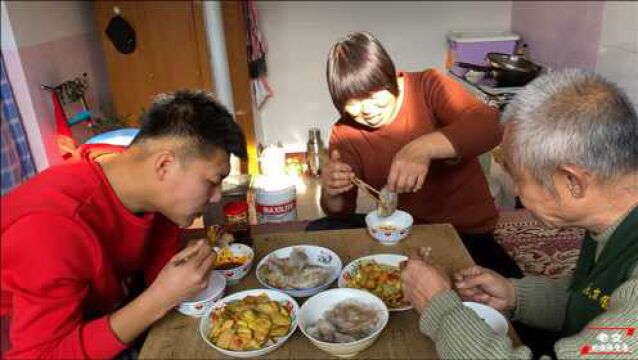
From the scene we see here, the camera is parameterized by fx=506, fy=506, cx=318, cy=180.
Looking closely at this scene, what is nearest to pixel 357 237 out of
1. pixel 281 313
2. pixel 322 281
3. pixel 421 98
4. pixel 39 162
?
pixel 322 281

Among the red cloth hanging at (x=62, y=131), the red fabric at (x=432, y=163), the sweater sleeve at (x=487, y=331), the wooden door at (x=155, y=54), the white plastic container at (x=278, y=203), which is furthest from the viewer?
the wooden door at (x=155, y=54)

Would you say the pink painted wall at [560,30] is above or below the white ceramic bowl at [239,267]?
above

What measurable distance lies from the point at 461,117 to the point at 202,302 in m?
0.99

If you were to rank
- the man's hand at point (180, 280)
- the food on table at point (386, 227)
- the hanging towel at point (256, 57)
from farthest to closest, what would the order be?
the hanging towel at point (256, 57)
the food on table at point (386, 227)
the man's hand at point (180, 280)

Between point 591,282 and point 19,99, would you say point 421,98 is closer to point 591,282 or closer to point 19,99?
point 591,282

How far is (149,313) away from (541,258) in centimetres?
199

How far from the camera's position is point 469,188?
70.4 inches

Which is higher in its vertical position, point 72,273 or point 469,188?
point 72,273

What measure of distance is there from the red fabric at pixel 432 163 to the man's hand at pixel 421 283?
0.77 meters

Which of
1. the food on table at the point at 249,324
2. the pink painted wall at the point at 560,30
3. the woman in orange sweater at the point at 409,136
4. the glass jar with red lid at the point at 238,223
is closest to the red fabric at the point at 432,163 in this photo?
the woman in orange sweater at the point at 409,136

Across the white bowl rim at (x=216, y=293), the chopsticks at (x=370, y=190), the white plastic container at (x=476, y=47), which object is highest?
the white plastic container at (x=476, y=47)

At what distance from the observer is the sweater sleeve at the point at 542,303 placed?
46.9 inches

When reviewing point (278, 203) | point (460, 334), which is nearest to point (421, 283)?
point (460, 334)

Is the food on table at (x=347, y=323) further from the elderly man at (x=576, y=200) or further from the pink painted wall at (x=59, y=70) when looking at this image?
the pink painted wall at (x=59, y=70)
